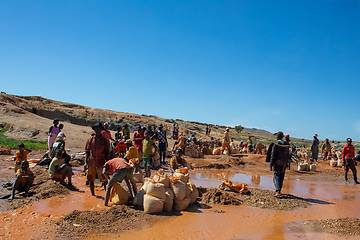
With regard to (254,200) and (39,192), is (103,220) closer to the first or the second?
(39,192)

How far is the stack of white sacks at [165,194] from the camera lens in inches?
207

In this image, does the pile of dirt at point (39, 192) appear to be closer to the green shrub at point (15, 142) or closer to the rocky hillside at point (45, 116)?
the green shrub at point (15, 142)

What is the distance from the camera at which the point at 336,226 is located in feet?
16.5

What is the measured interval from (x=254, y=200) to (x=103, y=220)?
147 inches

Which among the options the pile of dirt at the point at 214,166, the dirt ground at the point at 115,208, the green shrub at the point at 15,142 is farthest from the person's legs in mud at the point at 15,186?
the green shrub at the point at 15,142

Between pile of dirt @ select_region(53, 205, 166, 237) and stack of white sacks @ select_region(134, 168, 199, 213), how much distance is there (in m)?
0.21

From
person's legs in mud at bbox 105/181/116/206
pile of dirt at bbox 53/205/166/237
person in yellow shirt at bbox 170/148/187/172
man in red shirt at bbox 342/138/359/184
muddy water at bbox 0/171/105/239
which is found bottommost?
muddy water at bbox 0/171/105/239

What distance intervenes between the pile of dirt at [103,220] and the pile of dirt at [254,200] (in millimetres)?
1836

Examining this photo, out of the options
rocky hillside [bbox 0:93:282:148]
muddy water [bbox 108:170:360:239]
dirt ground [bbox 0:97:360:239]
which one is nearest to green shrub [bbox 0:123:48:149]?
rocky hillside [bbox 0:93:282:148]

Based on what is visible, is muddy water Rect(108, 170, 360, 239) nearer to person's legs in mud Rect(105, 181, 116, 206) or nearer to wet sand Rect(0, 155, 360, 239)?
wet sand Rect(0, 155, 360, 239)

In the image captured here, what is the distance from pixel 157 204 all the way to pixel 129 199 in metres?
0.81

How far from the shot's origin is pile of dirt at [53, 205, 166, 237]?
14.4 feet

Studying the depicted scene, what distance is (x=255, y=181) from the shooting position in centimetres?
1042

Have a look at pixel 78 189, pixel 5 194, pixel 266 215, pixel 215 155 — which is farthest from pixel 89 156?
pixel 215 155
